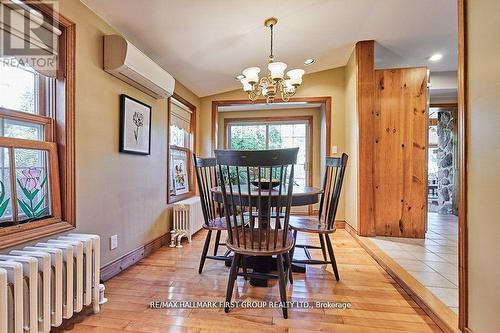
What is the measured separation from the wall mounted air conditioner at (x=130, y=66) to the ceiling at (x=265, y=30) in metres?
0.22

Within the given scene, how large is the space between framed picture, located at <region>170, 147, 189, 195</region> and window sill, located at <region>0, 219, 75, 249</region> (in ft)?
5.77

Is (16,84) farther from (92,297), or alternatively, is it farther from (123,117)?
(92,297)

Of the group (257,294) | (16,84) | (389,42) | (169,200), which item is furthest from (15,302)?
(389,42)

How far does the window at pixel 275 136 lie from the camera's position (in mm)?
5418

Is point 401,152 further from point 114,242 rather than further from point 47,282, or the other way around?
point 47,282

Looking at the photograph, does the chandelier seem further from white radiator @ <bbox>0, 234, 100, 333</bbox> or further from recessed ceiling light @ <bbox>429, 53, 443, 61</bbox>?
recessed ceiling light @ <bbox>429, 53, 443, 61</bbox>

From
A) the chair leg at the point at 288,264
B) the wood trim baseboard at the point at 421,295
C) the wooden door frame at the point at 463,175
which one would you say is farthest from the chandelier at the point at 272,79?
the wood trim baseboard at the point at 421,295

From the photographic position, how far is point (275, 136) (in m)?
5.52

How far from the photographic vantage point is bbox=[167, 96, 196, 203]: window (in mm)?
3324

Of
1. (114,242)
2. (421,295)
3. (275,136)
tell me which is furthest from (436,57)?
(114,242)

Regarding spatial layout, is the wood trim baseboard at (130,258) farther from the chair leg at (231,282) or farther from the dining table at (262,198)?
the chair leg at (231,282)

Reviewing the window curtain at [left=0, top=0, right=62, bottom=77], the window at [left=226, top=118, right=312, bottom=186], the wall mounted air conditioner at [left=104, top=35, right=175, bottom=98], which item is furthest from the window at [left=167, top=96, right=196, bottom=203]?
the window at [left=226, top=118, right=312, bottom=186]

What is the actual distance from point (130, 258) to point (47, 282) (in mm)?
1141
